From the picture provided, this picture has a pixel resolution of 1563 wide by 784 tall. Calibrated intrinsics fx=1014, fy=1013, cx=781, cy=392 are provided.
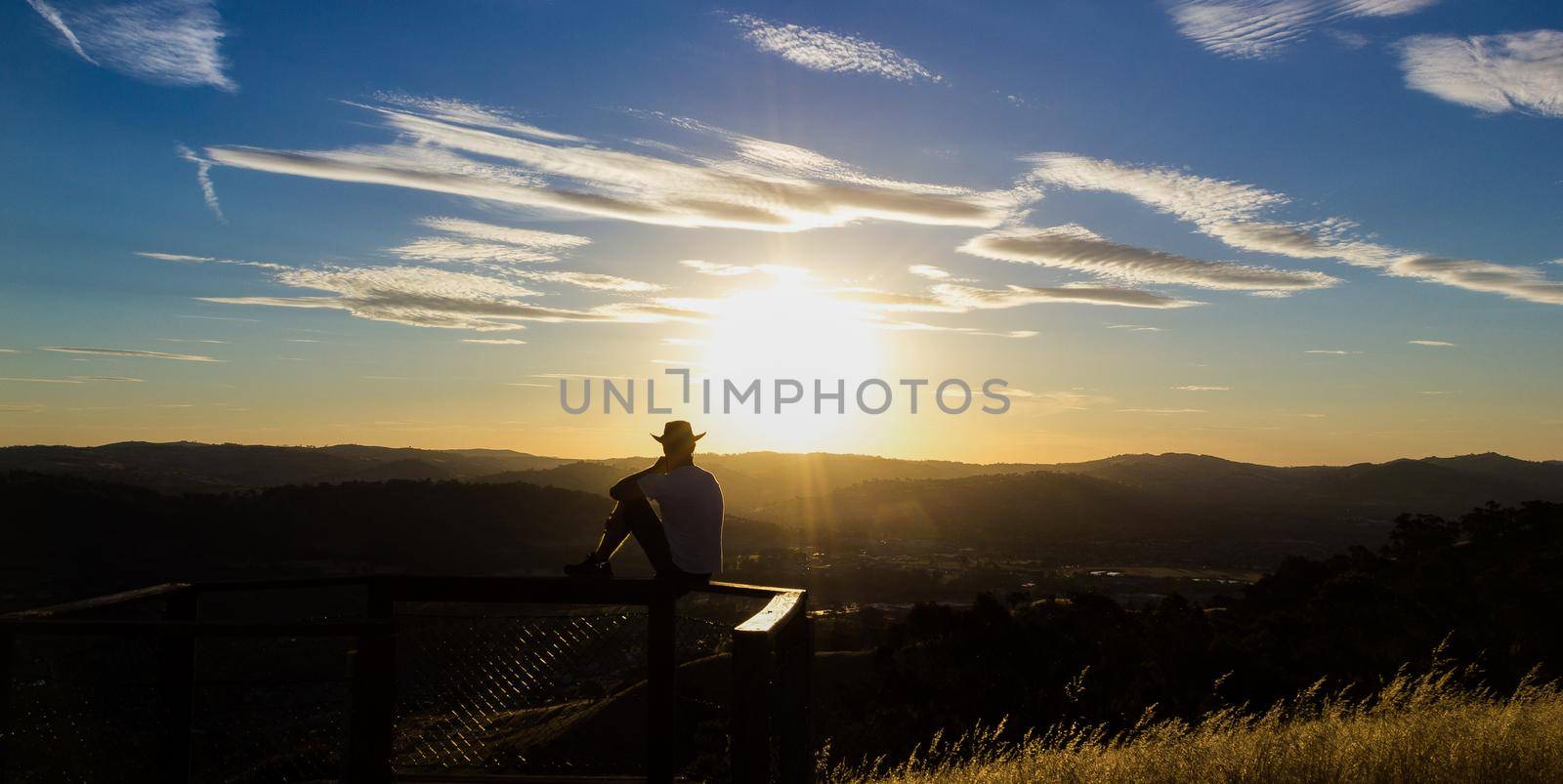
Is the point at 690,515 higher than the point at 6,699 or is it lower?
higher

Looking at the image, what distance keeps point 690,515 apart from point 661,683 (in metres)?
1.24

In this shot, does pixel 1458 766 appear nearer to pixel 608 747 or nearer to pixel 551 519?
pixel 608 747

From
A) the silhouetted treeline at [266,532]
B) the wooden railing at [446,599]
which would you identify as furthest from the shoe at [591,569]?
the silhouetted treeline at [266,532]

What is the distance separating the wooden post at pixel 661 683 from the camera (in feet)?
18.6

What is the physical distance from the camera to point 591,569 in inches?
254

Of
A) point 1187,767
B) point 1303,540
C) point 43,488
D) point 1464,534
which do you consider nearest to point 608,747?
point 1187,767

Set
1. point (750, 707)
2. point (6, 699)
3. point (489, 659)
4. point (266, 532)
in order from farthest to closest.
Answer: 1. point (266, 532)
2. point (489, 659)
3. point (6, 699)
4. point (750, 707)

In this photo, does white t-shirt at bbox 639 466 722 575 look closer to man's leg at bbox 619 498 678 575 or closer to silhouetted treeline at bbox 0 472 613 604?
man's leg at bbox 619 498 678 575

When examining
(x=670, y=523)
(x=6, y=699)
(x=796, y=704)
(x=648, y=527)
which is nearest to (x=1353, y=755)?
(x=796, y=704)

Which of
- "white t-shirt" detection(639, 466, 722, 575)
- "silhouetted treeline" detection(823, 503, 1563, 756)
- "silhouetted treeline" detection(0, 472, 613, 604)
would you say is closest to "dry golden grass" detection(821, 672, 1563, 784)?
"white t-shirt" detection(639, 466, 722, 575)

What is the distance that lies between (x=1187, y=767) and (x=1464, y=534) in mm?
31062

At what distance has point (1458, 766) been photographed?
662 cm

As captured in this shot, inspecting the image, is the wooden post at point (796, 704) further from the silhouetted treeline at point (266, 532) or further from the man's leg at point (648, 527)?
the silhouetted treeline at point (266, 532)

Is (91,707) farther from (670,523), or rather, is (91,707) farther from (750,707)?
(750,707)
